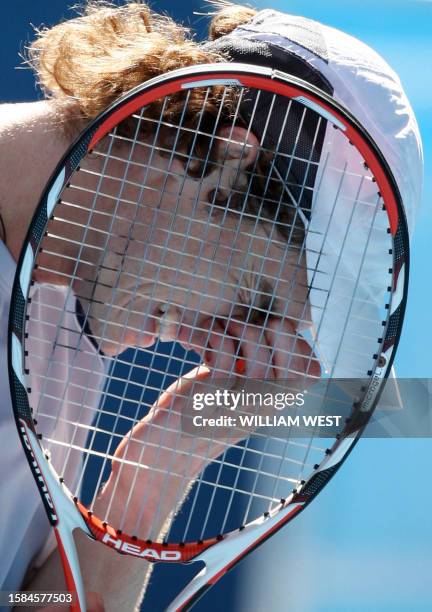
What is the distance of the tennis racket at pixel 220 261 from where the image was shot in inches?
33.0

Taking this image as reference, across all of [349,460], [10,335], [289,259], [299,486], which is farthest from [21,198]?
[349,460]

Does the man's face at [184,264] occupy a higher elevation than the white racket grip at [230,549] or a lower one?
higher

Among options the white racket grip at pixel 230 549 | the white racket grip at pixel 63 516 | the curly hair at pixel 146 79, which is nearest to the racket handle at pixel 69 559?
the white racket grip at pixel 63 516

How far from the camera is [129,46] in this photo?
Answer: 2.91ft

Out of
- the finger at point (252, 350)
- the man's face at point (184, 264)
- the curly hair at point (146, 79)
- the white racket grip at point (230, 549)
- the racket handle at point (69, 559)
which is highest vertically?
the curly hair at point (146, 79)

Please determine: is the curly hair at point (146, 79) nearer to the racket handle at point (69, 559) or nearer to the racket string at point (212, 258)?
the racket string at point (212, 258)

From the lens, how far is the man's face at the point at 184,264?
0.87 meters

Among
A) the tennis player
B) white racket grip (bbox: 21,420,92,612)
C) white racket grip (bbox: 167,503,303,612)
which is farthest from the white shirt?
white racket grip (bbox: 21,420,92,612)

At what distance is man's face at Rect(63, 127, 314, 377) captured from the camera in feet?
2.85

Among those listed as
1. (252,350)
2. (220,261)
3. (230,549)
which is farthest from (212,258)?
(230,549)

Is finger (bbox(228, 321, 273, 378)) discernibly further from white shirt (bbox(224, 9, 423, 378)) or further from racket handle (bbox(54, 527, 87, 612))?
racket handle (bbox(54, 527, 87, 612))

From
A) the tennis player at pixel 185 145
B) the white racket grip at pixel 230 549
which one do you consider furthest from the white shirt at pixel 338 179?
the white racket grip at pixel 230 549

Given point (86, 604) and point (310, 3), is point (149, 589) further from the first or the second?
point (310, 3)

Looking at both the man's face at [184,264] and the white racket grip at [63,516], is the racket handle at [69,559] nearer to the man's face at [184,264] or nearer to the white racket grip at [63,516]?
the white racket grip at [63,516]
